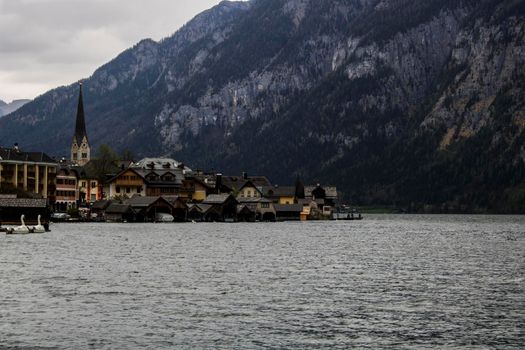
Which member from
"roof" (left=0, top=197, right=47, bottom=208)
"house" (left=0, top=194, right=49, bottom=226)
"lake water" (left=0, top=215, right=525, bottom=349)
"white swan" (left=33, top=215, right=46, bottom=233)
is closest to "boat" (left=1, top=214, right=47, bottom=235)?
"white swan" (left=33, top=215, right=46, bottom=233)

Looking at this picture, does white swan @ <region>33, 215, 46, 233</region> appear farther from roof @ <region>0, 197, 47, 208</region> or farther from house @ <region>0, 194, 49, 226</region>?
house @ <region>0, 194, 49, 226</region>

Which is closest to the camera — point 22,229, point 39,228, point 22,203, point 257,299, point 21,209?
point 257,299

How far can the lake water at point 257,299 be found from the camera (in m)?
47.8

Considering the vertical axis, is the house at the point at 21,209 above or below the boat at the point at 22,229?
above

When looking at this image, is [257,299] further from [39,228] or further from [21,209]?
[21,209]

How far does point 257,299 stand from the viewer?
62.1 m

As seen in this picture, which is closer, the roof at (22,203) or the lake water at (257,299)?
the lake water at (257,299)

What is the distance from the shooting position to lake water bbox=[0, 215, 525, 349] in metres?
47.8

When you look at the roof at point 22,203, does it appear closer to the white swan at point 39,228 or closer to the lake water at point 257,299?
the white swan at point 39,228

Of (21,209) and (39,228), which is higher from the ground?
(21,209)

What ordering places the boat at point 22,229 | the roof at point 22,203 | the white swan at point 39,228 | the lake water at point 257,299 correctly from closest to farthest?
the lake water at point 257,299 → the boat at point 22,229 → the white swan at point 39,228 → the roof at point 22,203

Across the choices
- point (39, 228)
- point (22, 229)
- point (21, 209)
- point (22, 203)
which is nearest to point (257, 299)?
point (22, 229)

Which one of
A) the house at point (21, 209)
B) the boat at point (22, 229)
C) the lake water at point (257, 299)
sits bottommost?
the lake water at point (257, 299)

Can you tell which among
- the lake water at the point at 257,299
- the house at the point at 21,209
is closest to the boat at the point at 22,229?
the house at the point at 21,209
